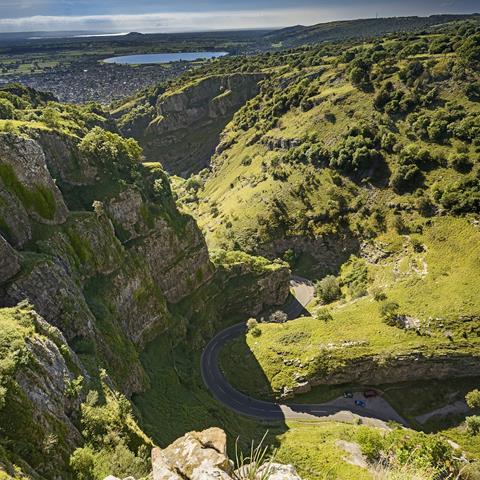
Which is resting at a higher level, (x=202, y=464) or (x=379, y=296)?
(x=202, y=464)

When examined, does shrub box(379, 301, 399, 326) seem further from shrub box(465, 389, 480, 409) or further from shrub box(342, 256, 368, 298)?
shrub box(465, 389, 480, 409)

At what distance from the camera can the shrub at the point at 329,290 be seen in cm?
12419

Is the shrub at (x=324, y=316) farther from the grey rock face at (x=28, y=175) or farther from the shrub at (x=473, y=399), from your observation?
the grey rock face at (x=28, y=175)

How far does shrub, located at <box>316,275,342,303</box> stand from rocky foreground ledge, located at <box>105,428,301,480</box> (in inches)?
3882

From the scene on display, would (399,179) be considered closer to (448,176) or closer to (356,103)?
(448,176)

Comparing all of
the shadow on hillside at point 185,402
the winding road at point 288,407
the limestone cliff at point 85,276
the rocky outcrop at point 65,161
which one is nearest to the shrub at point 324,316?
the winding road at point 288,407

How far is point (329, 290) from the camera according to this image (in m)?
125

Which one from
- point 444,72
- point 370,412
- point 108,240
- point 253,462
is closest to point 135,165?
point 108,240

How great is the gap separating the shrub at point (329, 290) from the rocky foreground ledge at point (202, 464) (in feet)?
324

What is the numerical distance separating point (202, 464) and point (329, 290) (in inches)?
4109

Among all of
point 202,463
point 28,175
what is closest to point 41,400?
point 202,463

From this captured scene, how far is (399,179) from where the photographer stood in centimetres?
13562

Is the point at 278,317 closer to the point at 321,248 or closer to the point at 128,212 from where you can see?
the point at 321,248

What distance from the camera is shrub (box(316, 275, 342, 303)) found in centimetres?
12419
